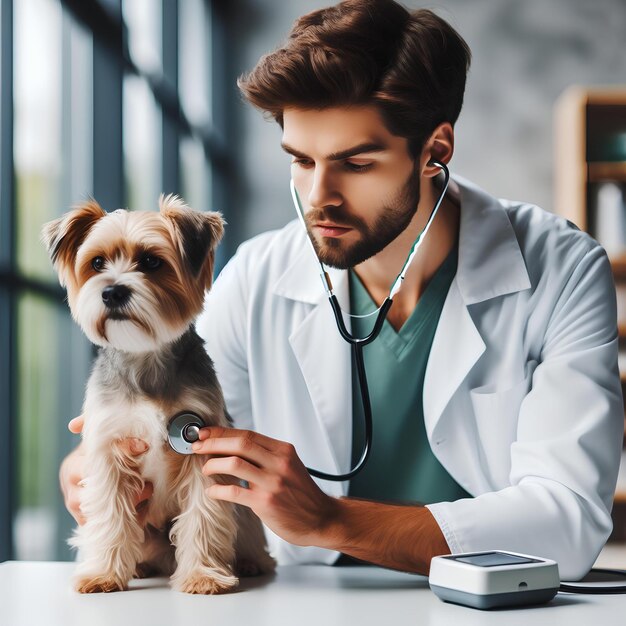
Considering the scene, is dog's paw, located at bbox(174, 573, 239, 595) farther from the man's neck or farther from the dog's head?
the man's neck

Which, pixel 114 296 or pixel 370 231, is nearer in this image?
pixel 114 296

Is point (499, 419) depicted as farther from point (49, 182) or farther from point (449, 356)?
point (49, 182)

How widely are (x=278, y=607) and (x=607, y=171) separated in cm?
383

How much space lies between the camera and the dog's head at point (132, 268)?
106 cm

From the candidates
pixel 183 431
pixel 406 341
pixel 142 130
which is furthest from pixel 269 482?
pixel 142 130

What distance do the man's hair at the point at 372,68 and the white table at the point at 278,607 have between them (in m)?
0.77

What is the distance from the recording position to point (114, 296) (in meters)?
1.04

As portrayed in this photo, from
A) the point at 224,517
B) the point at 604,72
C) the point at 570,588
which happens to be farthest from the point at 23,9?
the point at 604,72

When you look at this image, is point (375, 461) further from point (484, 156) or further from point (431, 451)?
point (484, 156)

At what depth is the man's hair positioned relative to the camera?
1394 millimetres

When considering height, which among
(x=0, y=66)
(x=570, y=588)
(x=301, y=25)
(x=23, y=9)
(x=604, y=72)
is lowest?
(x=570, y=588)

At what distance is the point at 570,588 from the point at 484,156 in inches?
160

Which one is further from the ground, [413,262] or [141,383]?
[413,262]

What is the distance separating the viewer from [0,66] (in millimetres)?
2252
